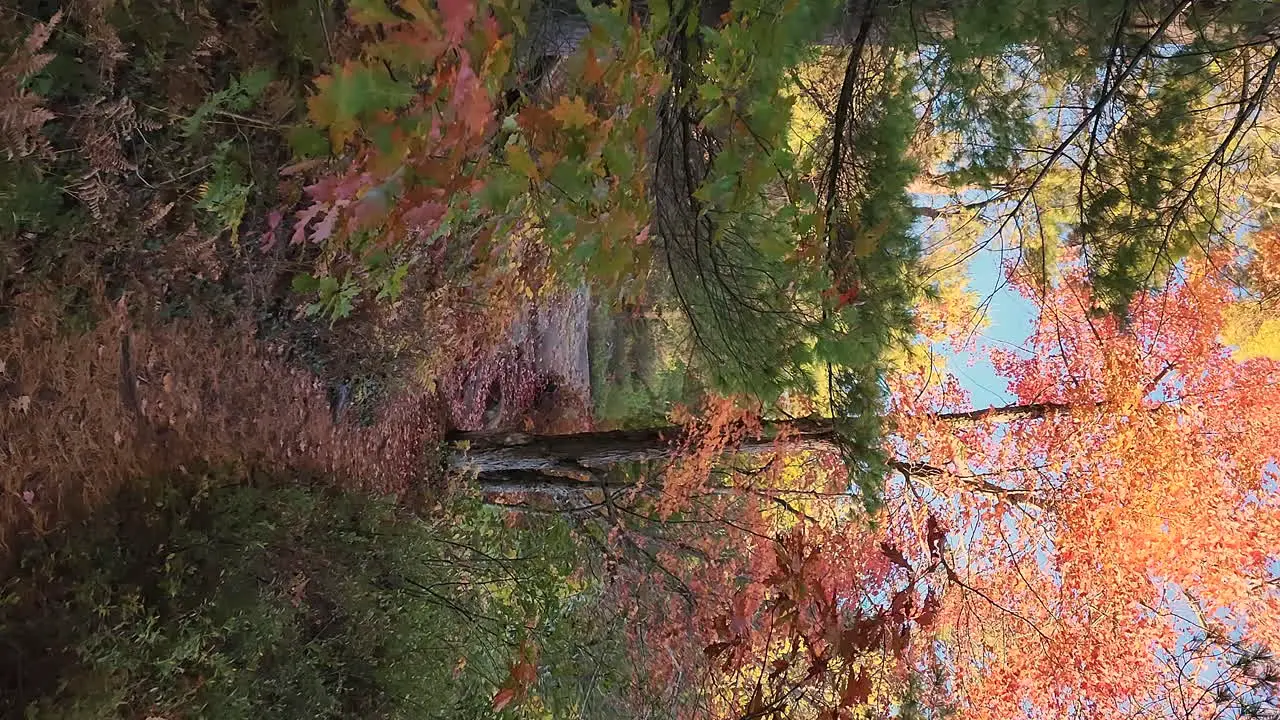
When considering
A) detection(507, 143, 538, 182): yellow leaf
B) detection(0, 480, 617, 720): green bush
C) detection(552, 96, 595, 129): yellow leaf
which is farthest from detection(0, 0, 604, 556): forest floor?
detection(552, 96, 595, 129): yellow leaf

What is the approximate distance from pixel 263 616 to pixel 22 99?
7.88 feet

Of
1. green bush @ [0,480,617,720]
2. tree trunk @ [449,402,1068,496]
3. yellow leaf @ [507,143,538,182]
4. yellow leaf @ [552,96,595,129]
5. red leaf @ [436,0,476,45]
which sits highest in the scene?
yellow leaf @ [552,96,595,129]

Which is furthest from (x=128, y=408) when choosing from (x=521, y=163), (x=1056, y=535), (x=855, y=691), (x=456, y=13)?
(x=1056, y=535)

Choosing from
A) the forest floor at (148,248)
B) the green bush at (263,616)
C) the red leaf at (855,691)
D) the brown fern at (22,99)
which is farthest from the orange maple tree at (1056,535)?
the brown fern at (22,99)

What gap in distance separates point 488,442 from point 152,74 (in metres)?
4.76

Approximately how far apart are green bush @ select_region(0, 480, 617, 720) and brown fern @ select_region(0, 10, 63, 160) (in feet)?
5.34

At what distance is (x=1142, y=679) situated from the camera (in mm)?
6770

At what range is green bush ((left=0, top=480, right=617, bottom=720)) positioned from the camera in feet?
9.27

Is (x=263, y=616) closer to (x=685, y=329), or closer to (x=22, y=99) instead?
(x=22, y=99)

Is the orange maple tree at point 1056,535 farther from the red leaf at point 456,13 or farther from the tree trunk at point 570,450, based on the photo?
the red leaf at point 456,13

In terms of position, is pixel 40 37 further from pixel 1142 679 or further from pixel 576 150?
pixel 1142 679

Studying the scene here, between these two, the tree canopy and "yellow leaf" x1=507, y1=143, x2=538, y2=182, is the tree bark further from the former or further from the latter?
"yellow leaf" x1=507, y1=143, x2=538, y2=182

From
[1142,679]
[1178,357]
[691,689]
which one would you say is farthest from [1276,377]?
[691,689]

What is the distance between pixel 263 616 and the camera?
351 cm
